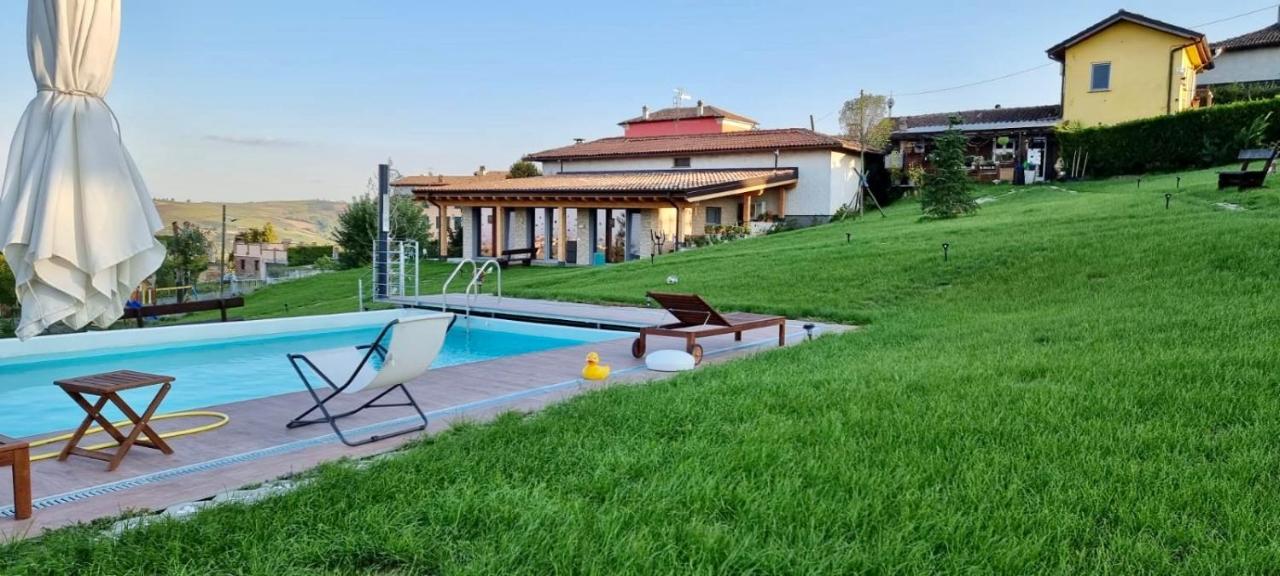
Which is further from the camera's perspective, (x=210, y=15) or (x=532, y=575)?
(x=210, y=15)

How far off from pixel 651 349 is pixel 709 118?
3125cm

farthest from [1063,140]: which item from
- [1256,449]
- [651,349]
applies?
[1256,449]

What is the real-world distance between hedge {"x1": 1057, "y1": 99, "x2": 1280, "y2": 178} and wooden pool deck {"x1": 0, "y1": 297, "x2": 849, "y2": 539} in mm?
21685

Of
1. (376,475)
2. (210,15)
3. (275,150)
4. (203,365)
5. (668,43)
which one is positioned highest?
(668,43)

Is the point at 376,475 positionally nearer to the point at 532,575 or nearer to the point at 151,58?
the point at 532,575

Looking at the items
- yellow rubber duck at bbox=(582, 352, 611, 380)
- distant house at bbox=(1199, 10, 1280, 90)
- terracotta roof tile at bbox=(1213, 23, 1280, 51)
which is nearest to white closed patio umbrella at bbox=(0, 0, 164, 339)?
yellow rubber duck at bbox=(582, 352, 611, 380)

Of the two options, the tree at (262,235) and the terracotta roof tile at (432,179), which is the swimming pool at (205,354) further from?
the tree at (262,235)

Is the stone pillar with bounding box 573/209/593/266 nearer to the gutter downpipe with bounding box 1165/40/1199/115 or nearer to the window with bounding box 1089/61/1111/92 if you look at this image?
the window with bounding box 1089/61/1111/92

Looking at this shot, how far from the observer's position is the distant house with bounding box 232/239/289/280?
4216 cm

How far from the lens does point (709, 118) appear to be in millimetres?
38188

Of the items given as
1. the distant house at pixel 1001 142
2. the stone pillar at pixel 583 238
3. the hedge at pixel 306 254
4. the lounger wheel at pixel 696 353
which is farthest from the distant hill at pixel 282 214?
the lounger wheel at pixel 696 353

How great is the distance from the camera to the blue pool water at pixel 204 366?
7.31m

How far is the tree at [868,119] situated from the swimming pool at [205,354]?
26.8 m

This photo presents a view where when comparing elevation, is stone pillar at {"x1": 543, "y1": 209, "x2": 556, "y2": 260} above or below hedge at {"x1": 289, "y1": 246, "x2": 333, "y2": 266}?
above
